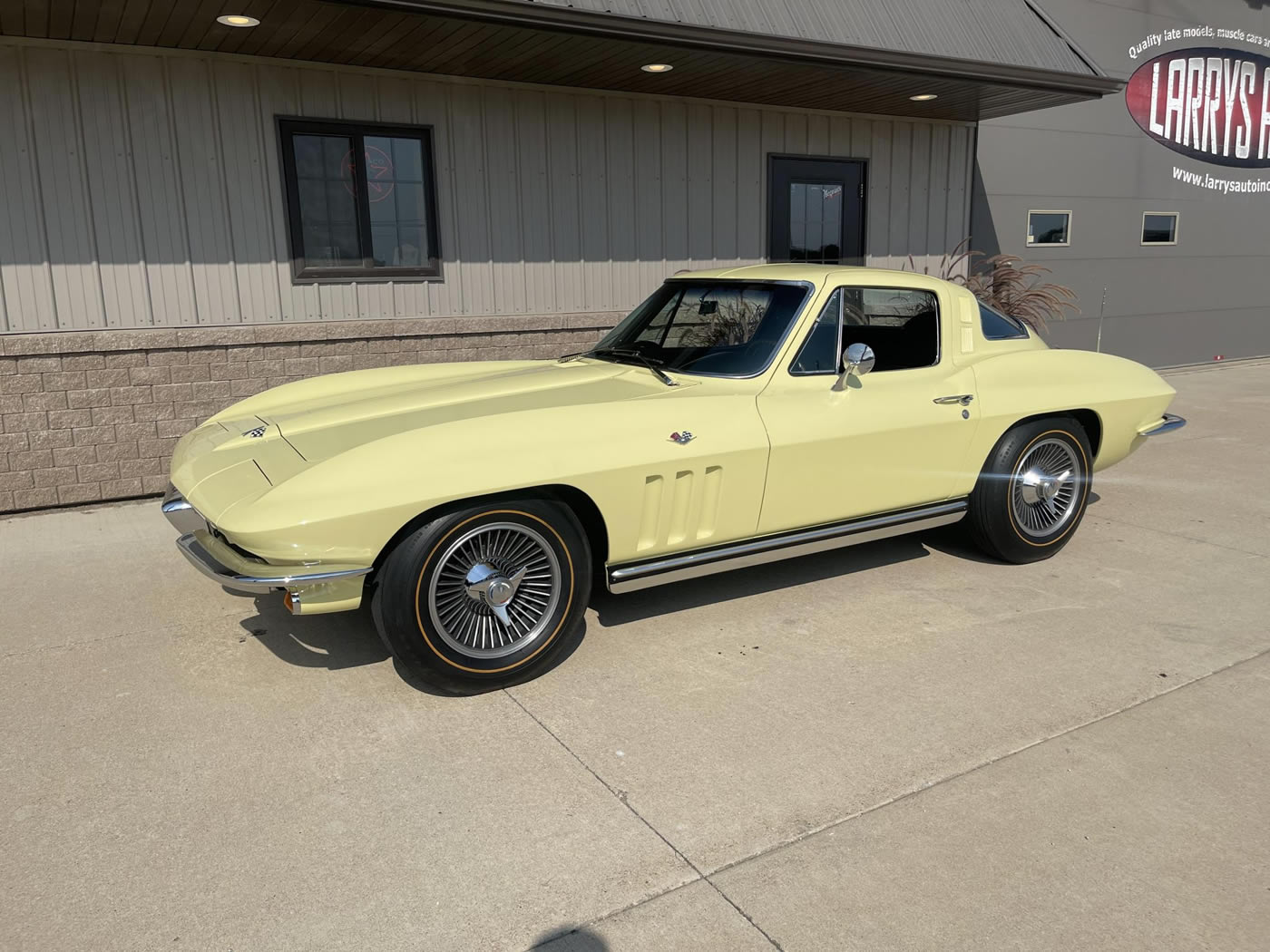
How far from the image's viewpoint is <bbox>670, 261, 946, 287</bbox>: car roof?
185 inches

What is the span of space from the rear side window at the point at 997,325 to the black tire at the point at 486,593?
2807 millimetres

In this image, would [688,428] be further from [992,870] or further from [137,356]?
[137,356]

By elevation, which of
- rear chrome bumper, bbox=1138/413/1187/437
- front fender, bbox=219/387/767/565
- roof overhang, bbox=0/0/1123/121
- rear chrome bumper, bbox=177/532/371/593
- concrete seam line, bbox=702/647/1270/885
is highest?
roof overhang, bbox=0/0/1123/121

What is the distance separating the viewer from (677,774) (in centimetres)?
320

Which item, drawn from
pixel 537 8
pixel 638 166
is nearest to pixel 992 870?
pixel 537 8

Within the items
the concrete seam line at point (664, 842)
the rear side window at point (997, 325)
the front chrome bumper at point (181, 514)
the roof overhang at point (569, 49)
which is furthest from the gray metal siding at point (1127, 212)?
the front chrome bumper at point (181, 514)

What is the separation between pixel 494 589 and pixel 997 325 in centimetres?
337

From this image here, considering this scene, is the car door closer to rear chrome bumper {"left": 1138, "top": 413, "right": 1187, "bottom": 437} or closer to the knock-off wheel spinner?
the knock-off wheel spinner

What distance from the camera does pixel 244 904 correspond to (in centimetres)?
258

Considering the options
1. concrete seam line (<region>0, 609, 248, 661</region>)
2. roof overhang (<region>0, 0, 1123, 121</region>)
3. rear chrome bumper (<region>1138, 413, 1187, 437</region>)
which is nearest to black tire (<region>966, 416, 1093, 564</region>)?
rear chrome bumper (<region>1138, 413, 1187, 437</region>)

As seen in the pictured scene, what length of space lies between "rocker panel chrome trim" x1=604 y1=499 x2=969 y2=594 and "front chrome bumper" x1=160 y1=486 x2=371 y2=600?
45.3 inches

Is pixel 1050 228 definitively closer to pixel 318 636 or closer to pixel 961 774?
pixel 961 774

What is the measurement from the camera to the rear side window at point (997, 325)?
5.30 meters

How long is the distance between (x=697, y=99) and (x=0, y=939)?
8421 millimetres
